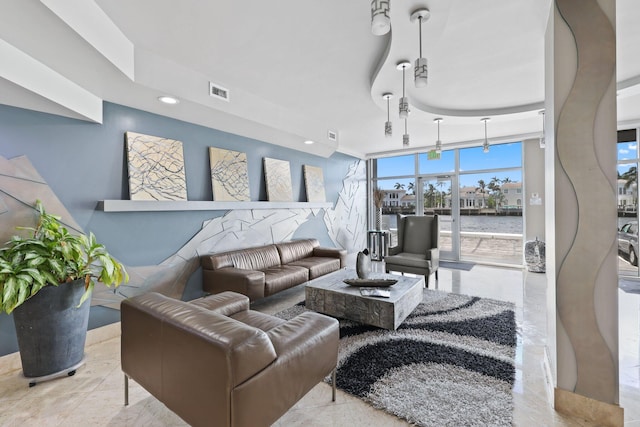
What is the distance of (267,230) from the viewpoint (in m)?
4.86

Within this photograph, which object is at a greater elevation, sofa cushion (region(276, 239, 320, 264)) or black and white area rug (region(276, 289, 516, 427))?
sofa cushion (region(276, 239, 320, 264))

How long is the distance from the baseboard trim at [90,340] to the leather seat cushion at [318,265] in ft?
Answer: 7.80

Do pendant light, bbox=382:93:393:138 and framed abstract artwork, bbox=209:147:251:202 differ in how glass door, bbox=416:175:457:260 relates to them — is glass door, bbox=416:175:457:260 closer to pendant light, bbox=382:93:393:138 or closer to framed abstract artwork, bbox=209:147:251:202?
pendant light, bbox=382:93:393:138

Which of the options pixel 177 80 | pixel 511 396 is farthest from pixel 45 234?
pixel 511 396

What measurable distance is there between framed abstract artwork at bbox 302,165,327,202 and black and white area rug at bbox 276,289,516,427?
111 inches

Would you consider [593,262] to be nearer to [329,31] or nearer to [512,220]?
[329,31]

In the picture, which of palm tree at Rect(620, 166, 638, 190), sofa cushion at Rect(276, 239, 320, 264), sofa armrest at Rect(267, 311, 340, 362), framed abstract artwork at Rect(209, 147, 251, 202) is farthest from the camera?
palm tree at Rect(620, 166, 638, 190)

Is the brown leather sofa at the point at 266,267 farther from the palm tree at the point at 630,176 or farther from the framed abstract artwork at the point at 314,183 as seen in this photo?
the palm tree at the point at 630,176

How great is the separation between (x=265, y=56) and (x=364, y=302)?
2.60m

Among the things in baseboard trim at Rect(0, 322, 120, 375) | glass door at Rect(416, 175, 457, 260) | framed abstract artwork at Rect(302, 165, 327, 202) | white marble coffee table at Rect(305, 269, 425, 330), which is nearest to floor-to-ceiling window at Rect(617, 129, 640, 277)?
glass door at Rect(416, 175, 457, 260)

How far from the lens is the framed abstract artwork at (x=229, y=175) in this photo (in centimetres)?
402

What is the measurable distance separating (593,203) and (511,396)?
137cm

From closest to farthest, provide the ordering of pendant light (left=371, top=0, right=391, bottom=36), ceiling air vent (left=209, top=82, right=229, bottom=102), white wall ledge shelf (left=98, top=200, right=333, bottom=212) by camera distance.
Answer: pendant light (left=371, top=0, right=391, bottom=36), white wall ledge shelf (left=98, top=200, right=333, bottom=212), ceiling air vent (left=209, top=82, right=229, bottom=102)

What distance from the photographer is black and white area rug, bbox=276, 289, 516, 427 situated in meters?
1.84
